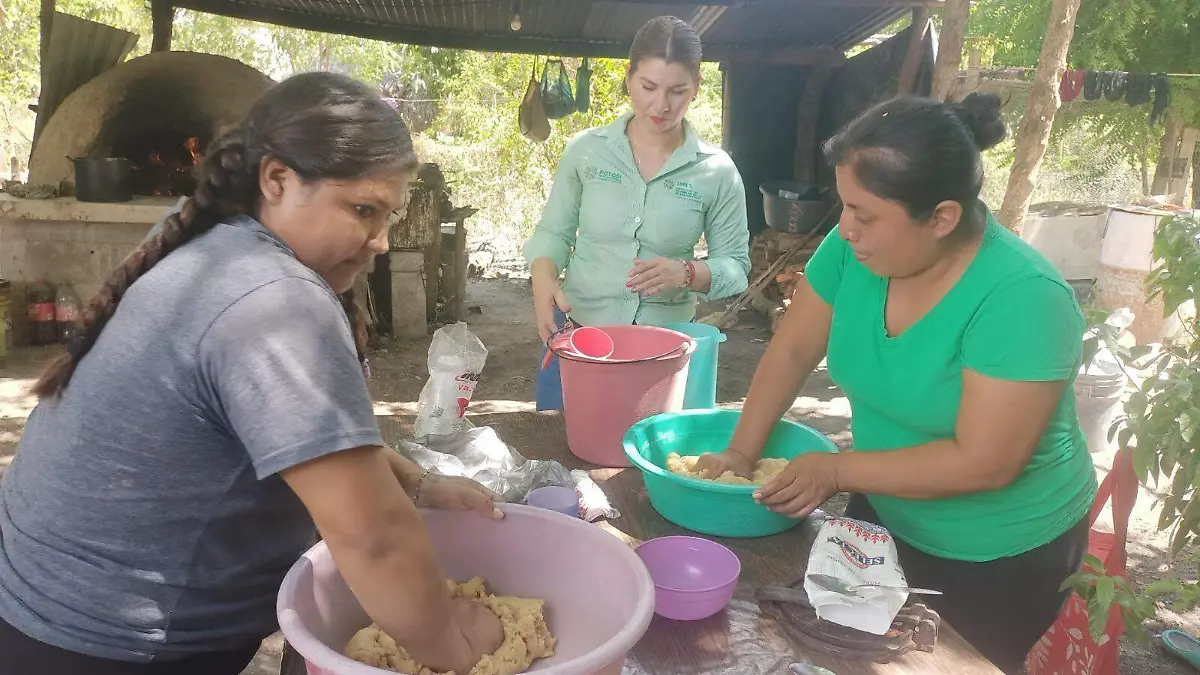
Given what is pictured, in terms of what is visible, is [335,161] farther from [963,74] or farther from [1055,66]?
[963,74]

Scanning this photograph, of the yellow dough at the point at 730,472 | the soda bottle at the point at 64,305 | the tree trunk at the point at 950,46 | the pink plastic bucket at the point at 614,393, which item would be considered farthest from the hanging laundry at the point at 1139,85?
the soda bottle at the point at 64,305

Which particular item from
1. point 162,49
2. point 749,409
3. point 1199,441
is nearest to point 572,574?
point 749,409

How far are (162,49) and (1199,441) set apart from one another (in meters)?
8.02

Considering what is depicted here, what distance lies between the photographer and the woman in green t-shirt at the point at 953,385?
1.48 meters

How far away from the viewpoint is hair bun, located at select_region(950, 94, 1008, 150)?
1559mm

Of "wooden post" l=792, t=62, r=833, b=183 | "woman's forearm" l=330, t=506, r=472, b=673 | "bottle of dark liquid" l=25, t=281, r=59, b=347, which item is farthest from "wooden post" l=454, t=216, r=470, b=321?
"woman's forearm" l=330, t=506, r=472, b=673

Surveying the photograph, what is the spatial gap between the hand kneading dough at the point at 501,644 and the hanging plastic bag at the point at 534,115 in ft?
26.3

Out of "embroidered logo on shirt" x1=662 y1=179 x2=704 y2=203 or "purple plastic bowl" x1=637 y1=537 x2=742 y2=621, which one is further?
"embroidered logo on shirt" x1=662 y1=179 x2=704 y2=203

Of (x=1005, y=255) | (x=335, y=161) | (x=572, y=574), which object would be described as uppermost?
(x=335, y=161)

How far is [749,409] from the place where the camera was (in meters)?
1.90

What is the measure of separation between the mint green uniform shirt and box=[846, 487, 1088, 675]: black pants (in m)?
1.12

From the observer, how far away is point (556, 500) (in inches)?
64.3

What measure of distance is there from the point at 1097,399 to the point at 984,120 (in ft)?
Answer: 11.9

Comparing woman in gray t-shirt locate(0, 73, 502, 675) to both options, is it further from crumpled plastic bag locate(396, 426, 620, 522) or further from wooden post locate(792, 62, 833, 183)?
wooden post locate(792, 62, 833, 183)
